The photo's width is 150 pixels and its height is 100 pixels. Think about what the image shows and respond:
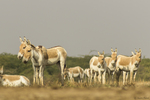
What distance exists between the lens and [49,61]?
12047 mm

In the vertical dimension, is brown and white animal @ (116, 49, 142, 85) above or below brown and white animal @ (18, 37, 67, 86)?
below

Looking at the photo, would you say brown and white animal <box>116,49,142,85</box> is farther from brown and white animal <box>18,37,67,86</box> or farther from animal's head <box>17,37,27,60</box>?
animal's head <box>17,37,27,60</box>

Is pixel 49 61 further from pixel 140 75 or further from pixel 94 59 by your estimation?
pixel 140 75

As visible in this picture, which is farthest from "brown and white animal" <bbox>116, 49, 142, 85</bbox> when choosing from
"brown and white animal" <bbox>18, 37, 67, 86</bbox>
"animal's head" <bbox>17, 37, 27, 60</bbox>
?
"animal's head" <bbox>17, 37, 27, 60</bbox>

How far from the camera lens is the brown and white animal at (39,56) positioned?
11305 mm

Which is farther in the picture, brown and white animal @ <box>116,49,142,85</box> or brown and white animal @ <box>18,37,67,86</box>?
brown and white animal @ <box>116,49,142,85</box>

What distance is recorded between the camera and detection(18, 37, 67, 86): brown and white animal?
11.3 m

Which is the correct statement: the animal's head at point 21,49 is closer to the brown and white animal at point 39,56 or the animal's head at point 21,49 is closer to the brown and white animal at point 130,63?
the brown and white animal at point 39,56

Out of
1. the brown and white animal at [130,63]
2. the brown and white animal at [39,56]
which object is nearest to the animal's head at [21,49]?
the brown and white animal at [39,56]

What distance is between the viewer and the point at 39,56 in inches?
452

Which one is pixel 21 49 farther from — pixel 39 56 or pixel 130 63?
pixel 130 63

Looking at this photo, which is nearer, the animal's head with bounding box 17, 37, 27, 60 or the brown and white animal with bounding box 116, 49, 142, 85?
the animal's head with bounding box 17, 37, 27, 60

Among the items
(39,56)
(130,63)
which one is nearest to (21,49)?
(39,56)

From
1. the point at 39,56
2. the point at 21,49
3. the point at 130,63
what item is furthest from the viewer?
the point at 130,63
